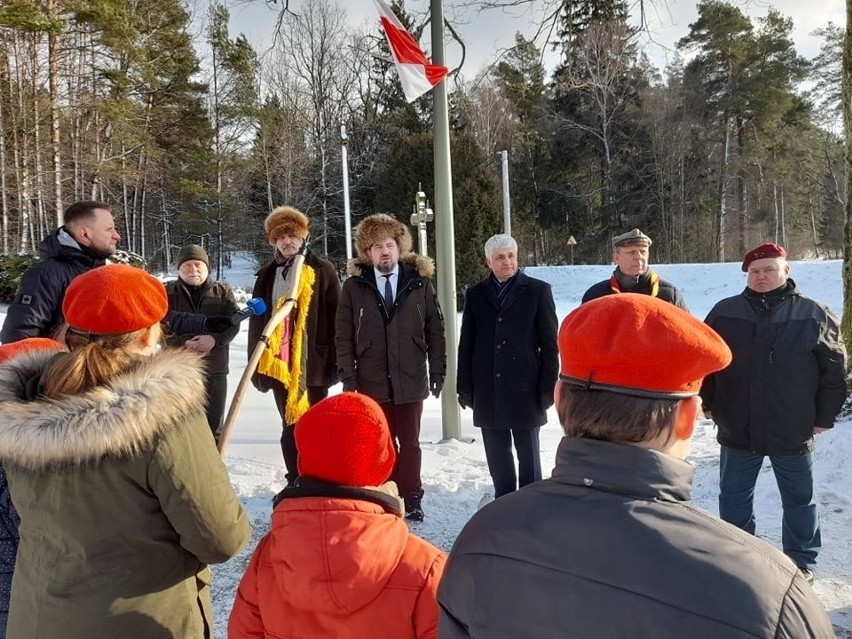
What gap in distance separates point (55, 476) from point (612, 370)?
1390 mm

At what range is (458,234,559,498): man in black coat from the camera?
147 inches

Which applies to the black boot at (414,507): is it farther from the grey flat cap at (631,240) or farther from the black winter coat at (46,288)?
the black winter coat at (46,288)

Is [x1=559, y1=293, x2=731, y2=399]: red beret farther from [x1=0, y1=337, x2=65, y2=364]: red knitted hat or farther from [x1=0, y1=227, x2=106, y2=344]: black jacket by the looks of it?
[x1=0, y1=227, x2=106, y2=344]: black jacket

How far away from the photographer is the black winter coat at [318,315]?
4219 millimetres

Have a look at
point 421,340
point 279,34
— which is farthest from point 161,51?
point 421,340

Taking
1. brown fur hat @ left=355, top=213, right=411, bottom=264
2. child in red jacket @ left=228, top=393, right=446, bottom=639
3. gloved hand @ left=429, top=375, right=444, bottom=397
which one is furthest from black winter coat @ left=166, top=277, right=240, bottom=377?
child in red jacket @ left=228, top=393, right=446, bottom=639

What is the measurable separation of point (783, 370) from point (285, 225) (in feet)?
10.0

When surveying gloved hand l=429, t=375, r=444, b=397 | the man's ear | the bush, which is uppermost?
the bush

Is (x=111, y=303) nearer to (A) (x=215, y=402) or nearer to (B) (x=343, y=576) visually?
(B) (x=343, y=576)

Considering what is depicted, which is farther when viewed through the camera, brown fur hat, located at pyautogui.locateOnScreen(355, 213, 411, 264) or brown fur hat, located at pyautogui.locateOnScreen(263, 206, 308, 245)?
brown fur hat, located at pyautogui.locateOnScreen(263, 206, 308, 245)

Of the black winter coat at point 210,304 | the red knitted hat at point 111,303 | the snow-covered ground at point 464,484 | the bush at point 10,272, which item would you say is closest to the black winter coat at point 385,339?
the snow-covered ground at point 464,484

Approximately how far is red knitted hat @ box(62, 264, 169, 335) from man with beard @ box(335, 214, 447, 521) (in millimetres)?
2247

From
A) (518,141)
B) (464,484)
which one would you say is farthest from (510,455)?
(518,141)

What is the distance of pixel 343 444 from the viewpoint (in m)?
1.51
